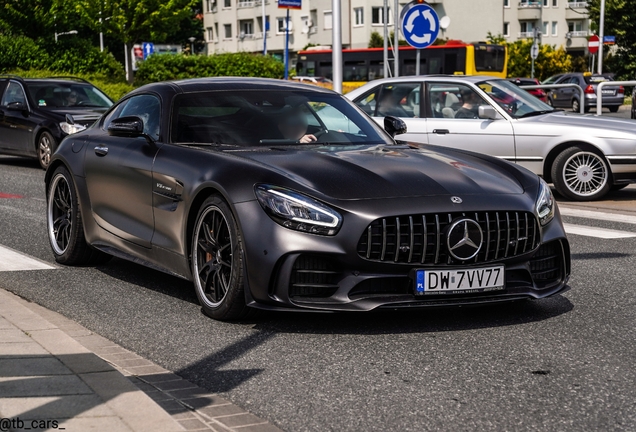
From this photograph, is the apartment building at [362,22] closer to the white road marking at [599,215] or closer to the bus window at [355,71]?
the bus window at [355,71]

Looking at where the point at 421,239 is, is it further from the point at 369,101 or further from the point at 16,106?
the point at 16,106

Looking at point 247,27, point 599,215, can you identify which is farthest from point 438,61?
point 247,27

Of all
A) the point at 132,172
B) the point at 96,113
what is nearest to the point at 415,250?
the point at 132,172

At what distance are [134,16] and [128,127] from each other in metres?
36.0

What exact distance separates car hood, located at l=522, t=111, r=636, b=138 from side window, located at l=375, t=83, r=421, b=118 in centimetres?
150

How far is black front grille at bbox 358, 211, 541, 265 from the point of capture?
569cm

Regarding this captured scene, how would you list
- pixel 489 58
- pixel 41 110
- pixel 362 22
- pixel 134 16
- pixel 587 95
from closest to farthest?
pixel 41 110 < pixel 587 95 < pixel 134 16 < pixel 489 58 < pixel 362 22

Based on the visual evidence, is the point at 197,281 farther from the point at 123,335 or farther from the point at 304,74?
the point at 304,74

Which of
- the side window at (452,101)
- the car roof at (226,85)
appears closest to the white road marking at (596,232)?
the side window at (452,101)

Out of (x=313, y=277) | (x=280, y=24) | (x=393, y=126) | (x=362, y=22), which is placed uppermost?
(x=280, y=24)

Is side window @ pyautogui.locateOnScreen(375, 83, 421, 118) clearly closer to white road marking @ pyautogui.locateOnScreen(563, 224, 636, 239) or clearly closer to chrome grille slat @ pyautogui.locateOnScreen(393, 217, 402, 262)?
white road marking @ pyautogui.locateOnScreen(563, 224, 636, 239)

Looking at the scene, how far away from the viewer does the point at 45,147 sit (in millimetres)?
18797

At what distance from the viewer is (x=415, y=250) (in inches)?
225

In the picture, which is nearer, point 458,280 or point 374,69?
point 458,280
